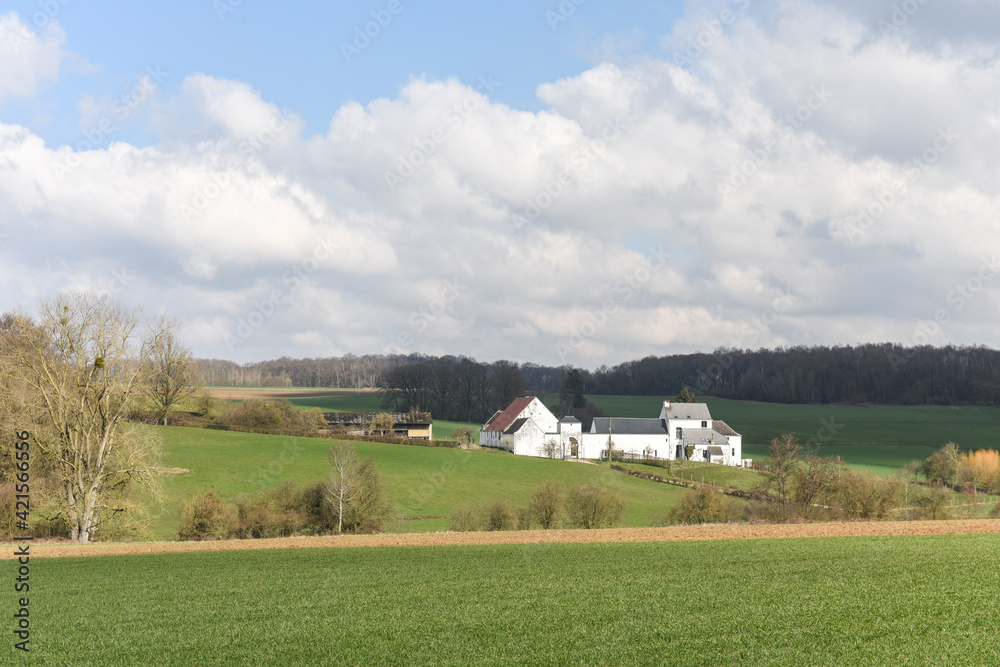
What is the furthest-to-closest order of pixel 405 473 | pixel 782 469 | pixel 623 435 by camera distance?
pixel 623 435 → pixel 405 473 → pixel 782 469

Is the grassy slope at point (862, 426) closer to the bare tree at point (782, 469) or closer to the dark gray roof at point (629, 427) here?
the dark gray roof at point (629, 427)

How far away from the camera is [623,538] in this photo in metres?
27.1

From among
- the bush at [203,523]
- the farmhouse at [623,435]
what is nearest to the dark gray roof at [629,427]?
the farmhouse at [623,435]

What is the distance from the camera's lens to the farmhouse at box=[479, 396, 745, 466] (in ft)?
287

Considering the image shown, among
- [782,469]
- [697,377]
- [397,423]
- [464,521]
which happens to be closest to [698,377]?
[697,377]

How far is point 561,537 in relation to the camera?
2766cm

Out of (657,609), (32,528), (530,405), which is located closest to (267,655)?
(657,609)

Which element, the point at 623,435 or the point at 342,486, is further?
the point at 623,435

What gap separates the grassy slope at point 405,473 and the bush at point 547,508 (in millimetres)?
6686

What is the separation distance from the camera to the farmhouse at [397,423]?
89.6m

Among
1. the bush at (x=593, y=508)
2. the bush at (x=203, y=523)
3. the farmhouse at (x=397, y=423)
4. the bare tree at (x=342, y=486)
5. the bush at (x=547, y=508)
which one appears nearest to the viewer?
the bush at (x=203, y=523)

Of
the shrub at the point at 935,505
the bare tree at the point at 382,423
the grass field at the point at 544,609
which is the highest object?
the grass field at the point at 544,609

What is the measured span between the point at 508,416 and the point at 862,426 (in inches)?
2074

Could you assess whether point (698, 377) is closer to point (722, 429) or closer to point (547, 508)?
point (722, 429)
